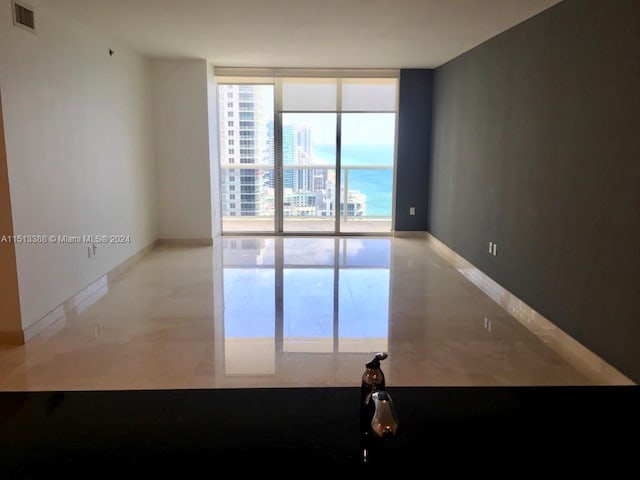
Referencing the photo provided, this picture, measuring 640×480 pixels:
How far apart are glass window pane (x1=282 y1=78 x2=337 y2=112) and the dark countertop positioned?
21.5 feet

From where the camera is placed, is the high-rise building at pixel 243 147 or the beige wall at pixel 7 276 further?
the high-rise building at pixel 243 147

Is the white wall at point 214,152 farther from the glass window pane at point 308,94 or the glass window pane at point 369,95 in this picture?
the glass window pane at point 369,95

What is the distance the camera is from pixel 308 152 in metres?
7.74

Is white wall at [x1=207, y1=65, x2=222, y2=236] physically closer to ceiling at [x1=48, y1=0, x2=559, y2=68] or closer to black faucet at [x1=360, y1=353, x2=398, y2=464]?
ceiling at [x1=48, y1=0, x2=559, y2=68]

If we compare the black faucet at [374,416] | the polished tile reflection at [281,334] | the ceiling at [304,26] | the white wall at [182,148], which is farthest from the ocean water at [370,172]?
the black faucet at [374,416]

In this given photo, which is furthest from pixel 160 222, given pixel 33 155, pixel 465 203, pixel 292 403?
pixel 292 403

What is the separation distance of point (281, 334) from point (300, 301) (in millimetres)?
810

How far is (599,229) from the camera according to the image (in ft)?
10.2

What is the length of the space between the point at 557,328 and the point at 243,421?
10.1 ft

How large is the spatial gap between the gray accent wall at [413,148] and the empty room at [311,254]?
56 millimetres

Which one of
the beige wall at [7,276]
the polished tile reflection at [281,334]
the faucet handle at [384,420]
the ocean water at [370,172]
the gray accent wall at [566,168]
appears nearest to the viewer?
the faucet handle at [384,420]

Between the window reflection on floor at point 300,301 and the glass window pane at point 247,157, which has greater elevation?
the glass window pane at point 247,157

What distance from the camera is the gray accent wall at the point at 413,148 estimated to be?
7.30 m

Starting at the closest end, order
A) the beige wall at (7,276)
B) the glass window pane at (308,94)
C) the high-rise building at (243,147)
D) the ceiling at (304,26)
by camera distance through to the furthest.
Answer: the beige wall at (7,276) → the ceiling at (304,26) → the glass window pane at (308,94) → the high-rise building at (243,147)
